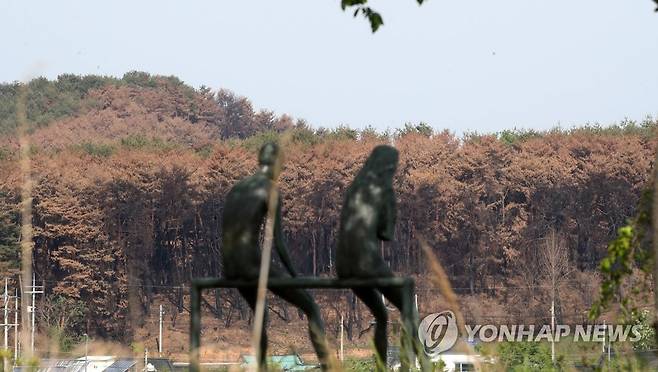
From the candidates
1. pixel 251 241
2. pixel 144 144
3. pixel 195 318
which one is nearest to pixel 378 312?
pixel 251 241

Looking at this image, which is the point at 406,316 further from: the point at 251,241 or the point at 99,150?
the point at 99,150

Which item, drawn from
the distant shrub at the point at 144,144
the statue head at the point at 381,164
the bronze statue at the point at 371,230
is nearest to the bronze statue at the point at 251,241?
the bronze statue at the point at 371,230

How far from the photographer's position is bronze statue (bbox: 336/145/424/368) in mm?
7438

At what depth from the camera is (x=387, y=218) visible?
7621 mm

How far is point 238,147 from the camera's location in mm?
79438

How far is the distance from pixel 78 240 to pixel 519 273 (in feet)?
64.5

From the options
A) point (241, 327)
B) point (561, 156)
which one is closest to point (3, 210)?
point (241, 327)

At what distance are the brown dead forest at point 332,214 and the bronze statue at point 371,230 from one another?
201ft

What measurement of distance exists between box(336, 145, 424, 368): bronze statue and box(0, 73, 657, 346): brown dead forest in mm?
61366

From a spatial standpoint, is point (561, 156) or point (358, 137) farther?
point (358, 137)

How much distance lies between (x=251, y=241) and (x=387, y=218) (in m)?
0.65

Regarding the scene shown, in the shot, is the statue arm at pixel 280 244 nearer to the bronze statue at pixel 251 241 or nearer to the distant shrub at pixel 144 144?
the bronze statue at pixel 251 241

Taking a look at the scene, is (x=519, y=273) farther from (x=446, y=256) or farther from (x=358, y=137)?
(x=358, y=137)

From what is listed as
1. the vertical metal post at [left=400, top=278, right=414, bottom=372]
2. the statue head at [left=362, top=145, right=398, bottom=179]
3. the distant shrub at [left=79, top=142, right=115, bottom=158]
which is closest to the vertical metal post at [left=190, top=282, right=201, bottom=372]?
the vertical metal post at [left=400, top=278, right=414, bottom=372]
